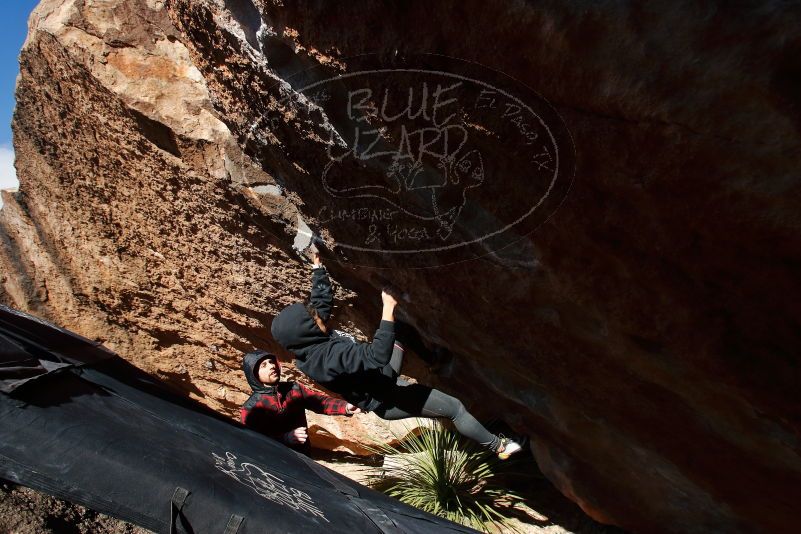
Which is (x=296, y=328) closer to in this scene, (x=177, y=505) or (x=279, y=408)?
(x=279, y=408)

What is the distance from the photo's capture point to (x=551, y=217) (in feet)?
6.73

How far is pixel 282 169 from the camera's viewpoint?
291 cm

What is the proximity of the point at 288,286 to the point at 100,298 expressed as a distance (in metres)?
1.97

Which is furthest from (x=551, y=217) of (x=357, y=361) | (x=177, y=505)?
(x=177, y=505)

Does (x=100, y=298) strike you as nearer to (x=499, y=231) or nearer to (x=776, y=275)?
(x=499, y=231)

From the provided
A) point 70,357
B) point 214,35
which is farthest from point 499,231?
point 70,357

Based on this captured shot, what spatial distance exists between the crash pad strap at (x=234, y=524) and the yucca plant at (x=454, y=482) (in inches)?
112

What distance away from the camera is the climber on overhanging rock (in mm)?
2973

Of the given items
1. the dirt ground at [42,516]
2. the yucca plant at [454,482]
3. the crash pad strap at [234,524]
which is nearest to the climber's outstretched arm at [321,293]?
the dirt ground at [42,516]

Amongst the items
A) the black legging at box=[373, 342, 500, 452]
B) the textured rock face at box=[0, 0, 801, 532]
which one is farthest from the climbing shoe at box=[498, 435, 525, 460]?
the black legging at box=[373, 342, 500, 452]

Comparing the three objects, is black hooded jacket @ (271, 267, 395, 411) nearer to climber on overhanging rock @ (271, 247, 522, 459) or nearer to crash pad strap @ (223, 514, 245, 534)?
climber on overhanging rock @ (271, 247, 522, 459)

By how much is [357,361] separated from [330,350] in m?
0.19

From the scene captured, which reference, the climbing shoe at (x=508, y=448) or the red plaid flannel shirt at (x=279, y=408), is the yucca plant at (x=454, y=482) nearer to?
the climbing shoe at (x=508, y=448)

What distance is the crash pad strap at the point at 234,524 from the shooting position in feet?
5.15
